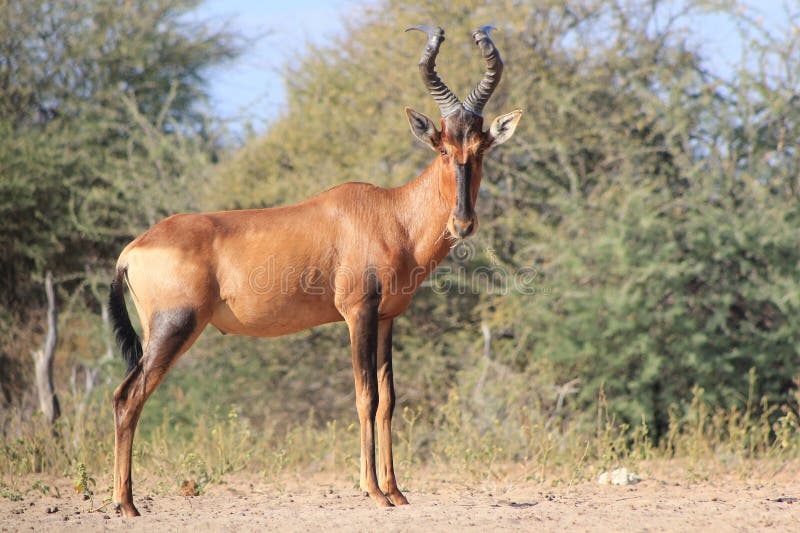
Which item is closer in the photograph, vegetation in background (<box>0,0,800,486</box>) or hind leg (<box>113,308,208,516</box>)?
hind leg (<box>113,308,208,516</box>)

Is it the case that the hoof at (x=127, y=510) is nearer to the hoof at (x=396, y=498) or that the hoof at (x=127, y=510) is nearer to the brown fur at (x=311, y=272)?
the brown fur at (x=311, y=272)

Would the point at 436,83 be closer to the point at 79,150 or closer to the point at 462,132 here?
the point at 462,132

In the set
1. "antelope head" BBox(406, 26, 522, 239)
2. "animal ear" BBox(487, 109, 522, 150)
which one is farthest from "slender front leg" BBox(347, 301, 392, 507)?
"animal ear" BBox(487, 109, 522, 150)

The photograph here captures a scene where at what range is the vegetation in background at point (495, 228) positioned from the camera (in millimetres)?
12203

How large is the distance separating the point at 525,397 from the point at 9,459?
21.6 feet

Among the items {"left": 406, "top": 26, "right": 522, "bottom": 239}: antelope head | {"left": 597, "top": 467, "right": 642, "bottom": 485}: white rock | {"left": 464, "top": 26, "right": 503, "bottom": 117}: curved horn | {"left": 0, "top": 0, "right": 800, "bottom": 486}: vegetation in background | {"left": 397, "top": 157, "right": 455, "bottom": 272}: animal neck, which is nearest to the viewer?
{"left": 406, "top": 26, "right": 522, "bottom": 239}: antelope head

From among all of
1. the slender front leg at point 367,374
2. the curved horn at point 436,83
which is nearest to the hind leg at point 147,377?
the slender front leg at point 367,374

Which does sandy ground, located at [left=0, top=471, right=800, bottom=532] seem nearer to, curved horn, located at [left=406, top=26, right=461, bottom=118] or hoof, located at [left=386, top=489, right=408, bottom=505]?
hoof, located at [left=386, top=489, right=408, bottom=505]

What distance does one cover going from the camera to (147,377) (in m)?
6.68

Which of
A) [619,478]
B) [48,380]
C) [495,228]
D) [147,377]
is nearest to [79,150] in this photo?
[48,380]

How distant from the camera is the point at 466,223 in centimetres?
648

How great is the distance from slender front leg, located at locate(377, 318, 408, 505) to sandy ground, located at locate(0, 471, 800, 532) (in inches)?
8.4

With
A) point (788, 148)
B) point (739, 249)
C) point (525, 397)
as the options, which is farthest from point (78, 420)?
point (788, 148)

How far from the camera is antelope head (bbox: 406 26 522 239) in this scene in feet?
21.6
